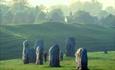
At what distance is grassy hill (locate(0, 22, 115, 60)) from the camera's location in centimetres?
8038

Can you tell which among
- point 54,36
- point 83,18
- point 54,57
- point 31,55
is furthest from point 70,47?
point 83,18

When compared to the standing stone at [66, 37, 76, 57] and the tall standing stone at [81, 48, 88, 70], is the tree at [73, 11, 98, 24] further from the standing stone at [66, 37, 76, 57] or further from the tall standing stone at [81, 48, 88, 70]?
the tall standing stone at [81, 48, 88, 70]

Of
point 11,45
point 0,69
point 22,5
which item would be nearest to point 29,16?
point 22,5

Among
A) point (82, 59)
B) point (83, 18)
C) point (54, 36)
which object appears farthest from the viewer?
point (83, 18)

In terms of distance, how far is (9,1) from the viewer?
622 ft

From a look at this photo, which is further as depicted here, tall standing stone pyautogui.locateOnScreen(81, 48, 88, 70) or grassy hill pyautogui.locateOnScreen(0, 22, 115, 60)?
grassy hill pyautogui.locateOnScreen(0, 22, 115, 60)

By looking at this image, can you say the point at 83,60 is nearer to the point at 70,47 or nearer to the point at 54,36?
the point at 70,47

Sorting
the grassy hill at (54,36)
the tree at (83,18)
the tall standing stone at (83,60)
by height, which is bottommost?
the tall standing stone at (83,60)

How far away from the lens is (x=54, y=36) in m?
93.8

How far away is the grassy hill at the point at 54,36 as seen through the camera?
3164 inches

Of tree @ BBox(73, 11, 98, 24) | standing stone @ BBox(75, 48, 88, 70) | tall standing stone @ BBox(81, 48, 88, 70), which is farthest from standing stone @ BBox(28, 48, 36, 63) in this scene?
tree @ BBox(73, 11, 98, 24)

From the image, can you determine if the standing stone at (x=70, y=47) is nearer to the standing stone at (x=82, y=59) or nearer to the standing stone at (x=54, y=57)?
the standing stone at (x=54, y=57)

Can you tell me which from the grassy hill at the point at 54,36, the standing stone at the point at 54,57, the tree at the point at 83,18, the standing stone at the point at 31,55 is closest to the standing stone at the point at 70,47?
the standing stone at the point at 31,55

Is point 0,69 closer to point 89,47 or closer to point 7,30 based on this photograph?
point 89,47
